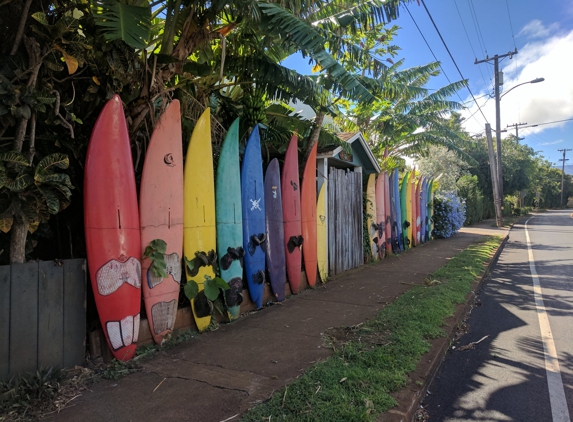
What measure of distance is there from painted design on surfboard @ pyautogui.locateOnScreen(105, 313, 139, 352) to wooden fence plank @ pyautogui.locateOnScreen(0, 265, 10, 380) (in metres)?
0.79

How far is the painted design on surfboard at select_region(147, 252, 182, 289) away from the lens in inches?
159

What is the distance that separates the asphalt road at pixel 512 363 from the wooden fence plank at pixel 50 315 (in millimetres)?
3154

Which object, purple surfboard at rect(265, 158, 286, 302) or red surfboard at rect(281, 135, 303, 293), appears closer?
purple surfboard at rect(265, 158, 286, 302)

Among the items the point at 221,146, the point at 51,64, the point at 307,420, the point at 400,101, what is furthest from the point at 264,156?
the point at 400,101

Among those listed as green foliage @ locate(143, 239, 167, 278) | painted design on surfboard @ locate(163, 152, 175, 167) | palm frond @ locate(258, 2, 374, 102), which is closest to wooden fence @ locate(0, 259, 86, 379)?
green foliage @ locate(143, 239, 167, 278)

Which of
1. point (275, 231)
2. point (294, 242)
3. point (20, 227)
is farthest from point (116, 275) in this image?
point (294, 242)

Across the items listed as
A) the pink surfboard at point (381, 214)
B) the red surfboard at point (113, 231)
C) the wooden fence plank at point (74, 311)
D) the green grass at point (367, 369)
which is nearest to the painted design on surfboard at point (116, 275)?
the red surfboard at point (113, 231)

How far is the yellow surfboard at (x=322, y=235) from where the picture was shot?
738cm

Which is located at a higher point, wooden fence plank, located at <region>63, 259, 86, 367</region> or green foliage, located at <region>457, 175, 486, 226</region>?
green foliage, located at <region>457, 175, 486, 226</region>

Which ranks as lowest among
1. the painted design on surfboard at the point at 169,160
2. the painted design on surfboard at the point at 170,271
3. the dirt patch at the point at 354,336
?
the dirt patch at the point at 354,336

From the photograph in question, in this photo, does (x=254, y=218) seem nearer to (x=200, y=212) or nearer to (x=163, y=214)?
(x=200, y=212)

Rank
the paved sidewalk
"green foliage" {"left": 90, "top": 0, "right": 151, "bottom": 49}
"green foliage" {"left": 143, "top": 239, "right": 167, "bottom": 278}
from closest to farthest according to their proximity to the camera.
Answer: the paved sidewalk → "green foliage" {"left": 90, "top": 0, "right": 151, "bottom": 49} → "green foliage" {"left": 143, "top": 239, "right": 167, "bottom": 278}

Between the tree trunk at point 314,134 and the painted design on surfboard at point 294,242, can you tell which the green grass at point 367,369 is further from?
the tree trunk at point 314,134

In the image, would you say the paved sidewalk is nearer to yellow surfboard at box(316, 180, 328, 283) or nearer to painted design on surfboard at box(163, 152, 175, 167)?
yellow surfboard at box(316, 180, 328, 283)
